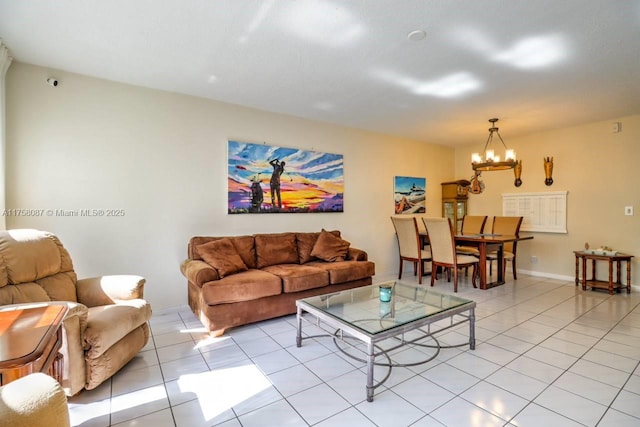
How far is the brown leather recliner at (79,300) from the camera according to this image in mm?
1770

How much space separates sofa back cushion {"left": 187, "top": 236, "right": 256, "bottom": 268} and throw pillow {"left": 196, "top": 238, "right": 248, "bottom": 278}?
126 mm

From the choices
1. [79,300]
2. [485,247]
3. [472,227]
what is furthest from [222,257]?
[472,227]

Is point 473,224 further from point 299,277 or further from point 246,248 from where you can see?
point 246,248

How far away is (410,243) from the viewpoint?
474cm

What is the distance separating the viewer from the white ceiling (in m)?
1.98

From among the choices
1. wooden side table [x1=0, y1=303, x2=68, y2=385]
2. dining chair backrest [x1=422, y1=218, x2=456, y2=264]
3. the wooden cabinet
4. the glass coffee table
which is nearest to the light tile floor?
the glass coffee table

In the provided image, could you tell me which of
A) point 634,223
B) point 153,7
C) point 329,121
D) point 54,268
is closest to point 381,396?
point 54,268

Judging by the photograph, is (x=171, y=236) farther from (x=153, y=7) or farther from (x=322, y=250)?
(x=153, y=7)

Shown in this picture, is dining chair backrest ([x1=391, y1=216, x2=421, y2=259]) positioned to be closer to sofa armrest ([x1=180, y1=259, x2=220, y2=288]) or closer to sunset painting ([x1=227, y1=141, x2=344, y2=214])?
sunset painting ([x1=227, y1=141, x2=344, y2=214])

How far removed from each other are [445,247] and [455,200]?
1897 millimetres

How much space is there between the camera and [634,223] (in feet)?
13.7

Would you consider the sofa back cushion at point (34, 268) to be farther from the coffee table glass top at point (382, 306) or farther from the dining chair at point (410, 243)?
the dining chair at point (410, 243)

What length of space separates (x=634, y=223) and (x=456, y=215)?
2.39m

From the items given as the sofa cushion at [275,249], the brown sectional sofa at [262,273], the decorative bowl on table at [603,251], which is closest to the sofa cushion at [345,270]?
the brown sectional sofa at [262,273]
